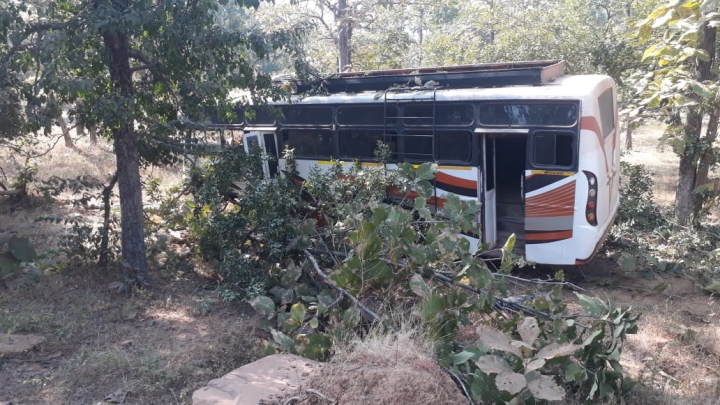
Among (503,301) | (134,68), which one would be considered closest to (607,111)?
(503,301)

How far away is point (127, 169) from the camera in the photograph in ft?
23.1

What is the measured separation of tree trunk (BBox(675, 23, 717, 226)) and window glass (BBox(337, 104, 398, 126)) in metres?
4.80

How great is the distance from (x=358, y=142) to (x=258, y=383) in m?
5.30

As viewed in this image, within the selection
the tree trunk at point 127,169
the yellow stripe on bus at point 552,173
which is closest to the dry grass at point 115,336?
the tree trunk at point 127,169

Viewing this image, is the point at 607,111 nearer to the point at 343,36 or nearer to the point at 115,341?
the point at 115,341

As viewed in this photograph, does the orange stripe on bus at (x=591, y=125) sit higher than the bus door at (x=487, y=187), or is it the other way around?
the orange stripe on bus at (x=591, y=125)

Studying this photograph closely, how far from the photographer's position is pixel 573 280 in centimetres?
853

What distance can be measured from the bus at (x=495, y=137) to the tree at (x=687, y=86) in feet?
2.91

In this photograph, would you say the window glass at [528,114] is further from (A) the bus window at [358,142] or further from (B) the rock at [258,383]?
(B) the rock at [258,383]

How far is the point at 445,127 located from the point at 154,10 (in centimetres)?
400

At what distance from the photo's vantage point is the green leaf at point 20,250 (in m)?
7.30

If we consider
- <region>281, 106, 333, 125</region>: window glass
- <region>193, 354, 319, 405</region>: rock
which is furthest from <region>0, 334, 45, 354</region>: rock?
<region>281, 106, 333, 125</region>: window glass

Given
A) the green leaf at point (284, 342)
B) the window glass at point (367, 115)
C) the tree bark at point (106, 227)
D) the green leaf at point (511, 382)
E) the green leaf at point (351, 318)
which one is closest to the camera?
the green leaf at point (511, 382)

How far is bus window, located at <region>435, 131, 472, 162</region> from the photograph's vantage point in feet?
26.3
